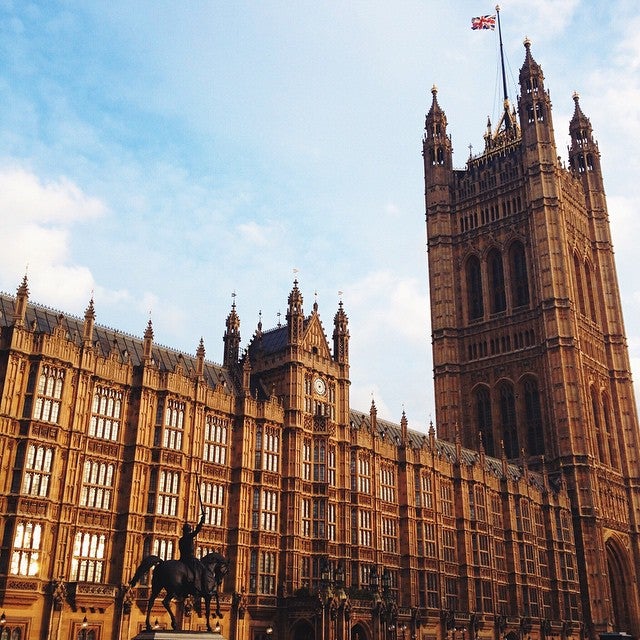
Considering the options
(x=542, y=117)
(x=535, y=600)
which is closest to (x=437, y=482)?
(x=535, y=600)

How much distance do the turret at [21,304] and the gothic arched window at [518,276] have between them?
83.3 metres

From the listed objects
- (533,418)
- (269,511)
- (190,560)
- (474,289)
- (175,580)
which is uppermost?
(474,289)

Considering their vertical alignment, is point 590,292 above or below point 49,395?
above

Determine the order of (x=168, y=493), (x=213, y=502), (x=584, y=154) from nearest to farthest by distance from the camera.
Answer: (x=168, y=493) → (x=213, y=502) → (x=584, y=154)

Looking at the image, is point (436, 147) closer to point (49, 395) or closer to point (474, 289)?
point (474, 289)

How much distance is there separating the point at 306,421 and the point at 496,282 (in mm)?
65199

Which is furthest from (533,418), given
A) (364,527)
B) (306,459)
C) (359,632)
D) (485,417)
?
(359,632)

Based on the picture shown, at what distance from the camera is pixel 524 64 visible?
130250 millimetres

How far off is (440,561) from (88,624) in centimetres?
3868

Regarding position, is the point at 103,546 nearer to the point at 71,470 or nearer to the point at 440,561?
the point at 71,470

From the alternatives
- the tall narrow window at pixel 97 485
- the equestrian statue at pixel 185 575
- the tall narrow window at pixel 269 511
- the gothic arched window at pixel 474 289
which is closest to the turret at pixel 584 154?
the gothic arched window at pixel 474 289

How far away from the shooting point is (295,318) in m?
68.3

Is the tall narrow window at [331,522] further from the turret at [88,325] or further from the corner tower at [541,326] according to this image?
the corner tower at [541,326]

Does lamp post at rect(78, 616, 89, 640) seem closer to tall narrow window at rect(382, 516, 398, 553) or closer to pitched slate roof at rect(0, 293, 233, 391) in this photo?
pitched slate roof at rect(0, 293, 233, 391)
